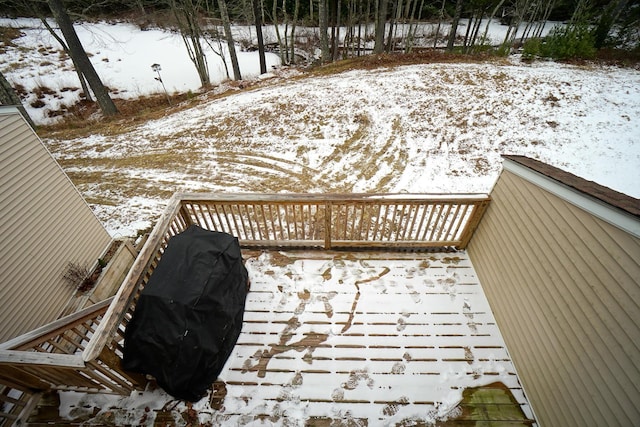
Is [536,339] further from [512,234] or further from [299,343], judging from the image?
[299,343]

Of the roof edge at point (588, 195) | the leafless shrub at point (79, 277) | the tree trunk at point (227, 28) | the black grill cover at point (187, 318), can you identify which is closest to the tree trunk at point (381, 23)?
the tree trunk at point (227, 28)

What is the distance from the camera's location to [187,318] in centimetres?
242

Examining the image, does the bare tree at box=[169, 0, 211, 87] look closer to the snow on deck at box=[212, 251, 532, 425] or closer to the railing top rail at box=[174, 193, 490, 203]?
the railing top rail at box=[174, 193, 490, 203]

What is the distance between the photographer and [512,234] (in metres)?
3.22

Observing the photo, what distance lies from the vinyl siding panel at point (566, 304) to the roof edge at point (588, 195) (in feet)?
0.25

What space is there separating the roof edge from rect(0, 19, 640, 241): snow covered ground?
4540mm

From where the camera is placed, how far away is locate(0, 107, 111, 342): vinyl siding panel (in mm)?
3508

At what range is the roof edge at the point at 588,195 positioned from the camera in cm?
198

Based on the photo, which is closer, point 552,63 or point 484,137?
point 484,137

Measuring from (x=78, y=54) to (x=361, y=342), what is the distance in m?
15.2

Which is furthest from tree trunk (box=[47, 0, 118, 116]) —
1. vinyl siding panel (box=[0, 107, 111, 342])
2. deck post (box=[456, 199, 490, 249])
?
deck post (box=[456, 199, 490, 249])

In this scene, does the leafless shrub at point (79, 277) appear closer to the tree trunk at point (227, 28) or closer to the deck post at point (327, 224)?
the deck post at point (327, 224)

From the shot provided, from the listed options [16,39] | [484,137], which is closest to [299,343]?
[484,137]

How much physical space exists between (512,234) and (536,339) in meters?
1.15
